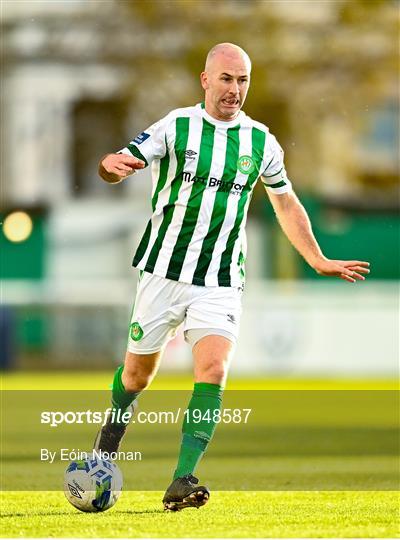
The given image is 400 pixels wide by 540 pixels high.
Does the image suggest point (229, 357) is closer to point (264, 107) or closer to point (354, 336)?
point (354, 336)

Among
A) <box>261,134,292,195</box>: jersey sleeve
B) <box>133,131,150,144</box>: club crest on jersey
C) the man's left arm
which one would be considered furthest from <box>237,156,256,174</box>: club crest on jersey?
<box>133,131,150,144</box>: club crest on jersey

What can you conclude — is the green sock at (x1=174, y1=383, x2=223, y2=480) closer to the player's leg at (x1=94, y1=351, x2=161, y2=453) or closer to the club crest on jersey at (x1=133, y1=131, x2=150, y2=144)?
the player's leg at (x1=94, y1=351, x2=161, y2=453)

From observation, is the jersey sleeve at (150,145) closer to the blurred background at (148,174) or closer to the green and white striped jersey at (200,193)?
the green and white striped jersey at (200,193)

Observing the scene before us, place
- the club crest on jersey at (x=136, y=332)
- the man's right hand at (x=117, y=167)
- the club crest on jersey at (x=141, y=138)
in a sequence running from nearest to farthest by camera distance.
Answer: the man's right hand at (x=117, y=167) → the club crest on jersey at (x=141, y=138) → the club crest on jersey at (x=136, y=332)

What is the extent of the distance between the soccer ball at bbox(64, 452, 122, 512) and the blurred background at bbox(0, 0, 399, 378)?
13741 mm

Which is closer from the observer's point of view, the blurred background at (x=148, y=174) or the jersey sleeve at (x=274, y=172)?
the jersey sleeve at (x=274, y=172)

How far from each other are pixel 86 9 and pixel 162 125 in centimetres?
2445

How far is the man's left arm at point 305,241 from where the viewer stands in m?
6.95

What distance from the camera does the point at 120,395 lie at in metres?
7.21

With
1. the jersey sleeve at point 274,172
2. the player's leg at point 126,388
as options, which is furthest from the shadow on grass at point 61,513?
the jersey sleeve at point 274,172

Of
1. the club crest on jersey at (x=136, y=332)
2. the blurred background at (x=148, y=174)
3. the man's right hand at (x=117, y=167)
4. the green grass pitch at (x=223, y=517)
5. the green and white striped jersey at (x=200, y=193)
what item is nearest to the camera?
the green grass pitch at (x=223, y=517)

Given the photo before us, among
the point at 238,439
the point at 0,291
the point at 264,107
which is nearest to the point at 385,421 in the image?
the point at 238,439

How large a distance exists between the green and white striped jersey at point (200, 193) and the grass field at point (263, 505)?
1.08 meters

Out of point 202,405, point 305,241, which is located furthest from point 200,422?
point 305,241
